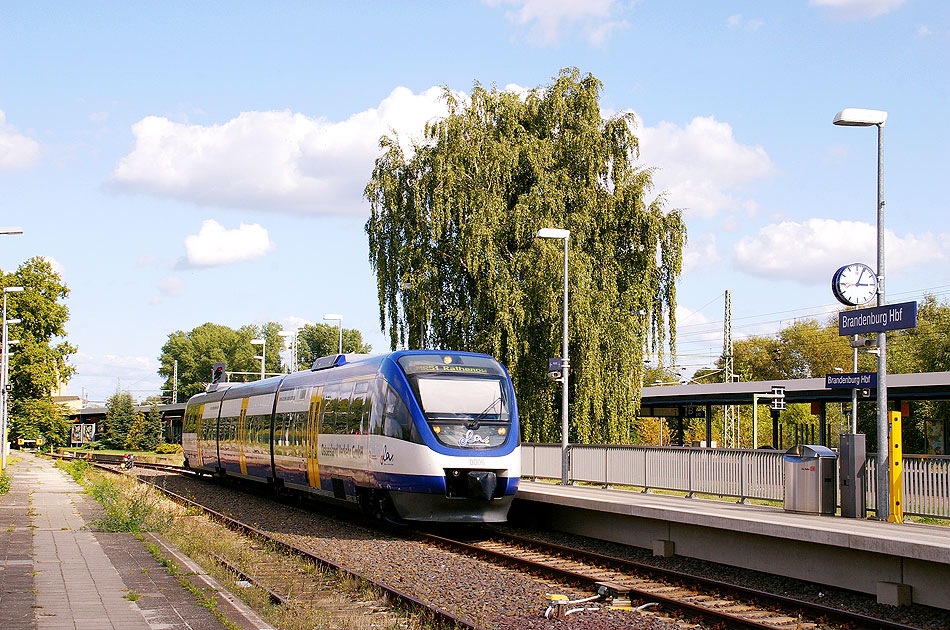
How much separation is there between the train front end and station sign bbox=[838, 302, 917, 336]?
6.00 meters

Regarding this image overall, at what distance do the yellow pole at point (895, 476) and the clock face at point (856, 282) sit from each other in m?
2.35

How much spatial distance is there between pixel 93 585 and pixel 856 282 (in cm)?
1216

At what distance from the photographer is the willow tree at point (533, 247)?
31.0 metres

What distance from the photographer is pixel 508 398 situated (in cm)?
1938

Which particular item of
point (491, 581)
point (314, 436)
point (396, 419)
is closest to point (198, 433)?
point (314, 436)

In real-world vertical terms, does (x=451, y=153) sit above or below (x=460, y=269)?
above

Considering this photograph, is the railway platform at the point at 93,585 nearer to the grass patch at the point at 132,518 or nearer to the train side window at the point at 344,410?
the grass patch at the point at 132,518

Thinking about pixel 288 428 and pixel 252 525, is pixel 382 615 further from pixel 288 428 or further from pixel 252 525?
pixel 288 428

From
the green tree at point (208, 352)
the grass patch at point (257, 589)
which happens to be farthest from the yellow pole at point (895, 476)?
the green tree at point (208, 352)

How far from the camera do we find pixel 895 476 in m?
15.4

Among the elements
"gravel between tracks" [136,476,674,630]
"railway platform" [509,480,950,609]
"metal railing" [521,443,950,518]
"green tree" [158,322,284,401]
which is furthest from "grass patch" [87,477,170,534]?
"green tree" [158,322,284,401]

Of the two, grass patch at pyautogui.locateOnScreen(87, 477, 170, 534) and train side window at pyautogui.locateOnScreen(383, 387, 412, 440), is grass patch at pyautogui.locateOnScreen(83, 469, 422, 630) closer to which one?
grass patch at pyautogui.locateOnScreen(87, 477, 170, 534)

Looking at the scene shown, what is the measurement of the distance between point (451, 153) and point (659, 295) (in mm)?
7874

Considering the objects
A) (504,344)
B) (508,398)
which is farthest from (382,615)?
(504,344)
